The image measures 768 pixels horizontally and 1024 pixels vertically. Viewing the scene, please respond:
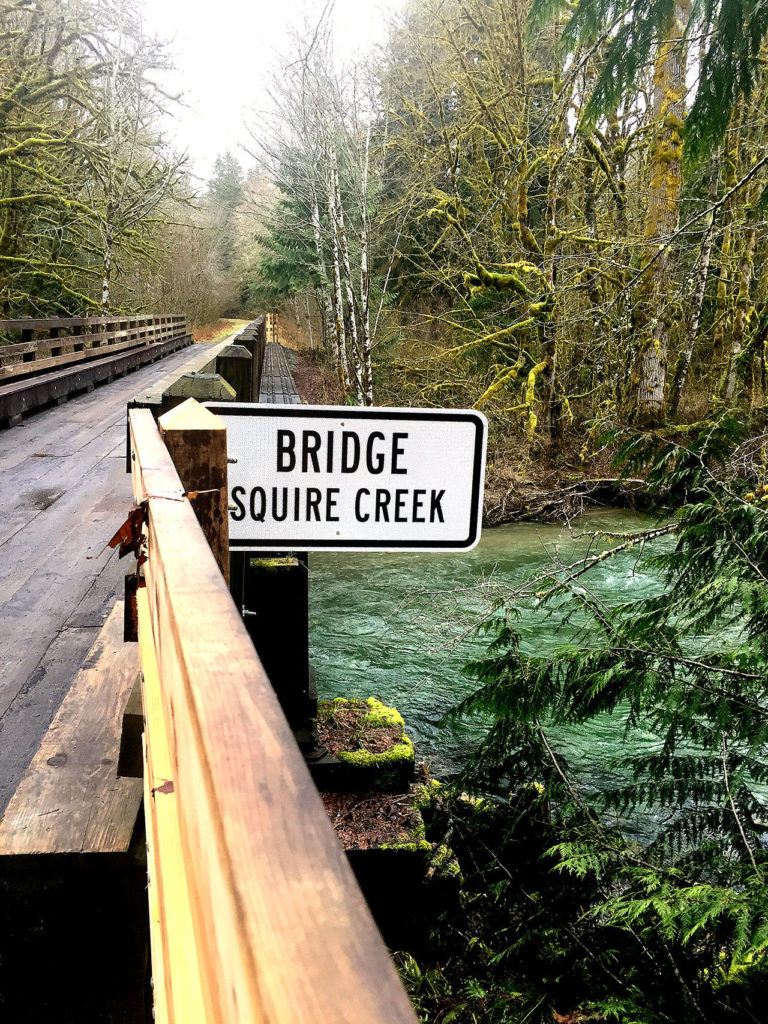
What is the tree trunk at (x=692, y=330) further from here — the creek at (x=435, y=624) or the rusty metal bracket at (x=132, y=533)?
the rusty metal bracket at (x=132, y=533)

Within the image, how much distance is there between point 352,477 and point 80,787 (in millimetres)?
1147

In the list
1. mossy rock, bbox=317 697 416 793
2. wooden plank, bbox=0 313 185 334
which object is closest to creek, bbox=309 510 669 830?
mossy rock, bbox=317 697 416 793

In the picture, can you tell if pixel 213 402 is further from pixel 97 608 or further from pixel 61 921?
pixel 97 608

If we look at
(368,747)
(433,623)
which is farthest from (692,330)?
(368,747)

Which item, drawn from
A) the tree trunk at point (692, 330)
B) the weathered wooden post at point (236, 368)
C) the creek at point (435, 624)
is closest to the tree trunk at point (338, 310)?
the tree trunk at point (692, 330)

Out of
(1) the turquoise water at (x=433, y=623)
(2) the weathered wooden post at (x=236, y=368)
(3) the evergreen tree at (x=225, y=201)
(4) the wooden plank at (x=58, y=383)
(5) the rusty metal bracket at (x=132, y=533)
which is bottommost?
(1) the turquoise water at (x=433, y=623)

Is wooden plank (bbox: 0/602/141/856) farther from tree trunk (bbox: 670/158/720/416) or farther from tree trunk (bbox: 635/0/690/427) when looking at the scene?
tree trunk (bbox: 635/0/690/427)

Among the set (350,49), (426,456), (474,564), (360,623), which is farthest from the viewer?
(350,49)

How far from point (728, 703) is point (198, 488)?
78.7 inches

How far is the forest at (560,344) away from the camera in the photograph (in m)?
3.02

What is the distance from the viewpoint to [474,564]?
1058 cm

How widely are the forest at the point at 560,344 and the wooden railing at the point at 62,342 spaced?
4.16 ft

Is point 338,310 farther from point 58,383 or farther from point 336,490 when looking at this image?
point 336,490

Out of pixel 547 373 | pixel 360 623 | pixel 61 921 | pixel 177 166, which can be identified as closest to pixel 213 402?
pixel 61 921
